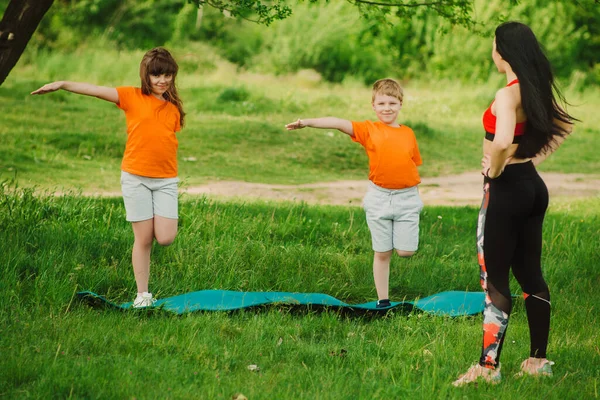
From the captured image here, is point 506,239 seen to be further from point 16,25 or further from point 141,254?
point 16,25

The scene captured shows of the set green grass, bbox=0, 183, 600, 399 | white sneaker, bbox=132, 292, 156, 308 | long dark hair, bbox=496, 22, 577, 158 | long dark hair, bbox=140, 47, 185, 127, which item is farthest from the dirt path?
long dark hair, bbox=496, 22, 577, 158

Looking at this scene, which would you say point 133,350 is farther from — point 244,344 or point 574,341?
point 574,341

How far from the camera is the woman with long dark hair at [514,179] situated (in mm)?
3766

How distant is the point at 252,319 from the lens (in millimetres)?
4781

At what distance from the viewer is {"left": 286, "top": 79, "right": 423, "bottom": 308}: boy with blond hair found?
5281mm

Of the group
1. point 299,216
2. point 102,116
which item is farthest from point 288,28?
point 299,216

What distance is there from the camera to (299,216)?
7.57 metres

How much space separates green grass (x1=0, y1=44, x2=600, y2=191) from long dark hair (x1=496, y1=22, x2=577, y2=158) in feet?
15.5

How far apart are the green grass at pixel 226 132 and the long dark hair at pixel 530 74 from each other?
4710mm

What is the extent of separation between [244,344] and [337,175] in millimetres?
7982

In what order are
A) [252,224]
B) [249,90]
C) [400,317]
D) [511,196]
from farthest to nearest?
[249,90] → [252,224] → [400,317] → [511,196]

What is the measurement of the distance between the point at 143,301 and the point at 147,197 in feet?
2.16

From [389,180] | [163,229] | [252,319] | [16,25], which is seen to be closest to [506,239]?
[389,180]

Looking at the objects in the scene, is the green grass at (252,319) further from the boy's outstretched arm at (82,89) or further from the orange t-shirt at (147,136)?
the boy's outstretched arm at (82,89)
